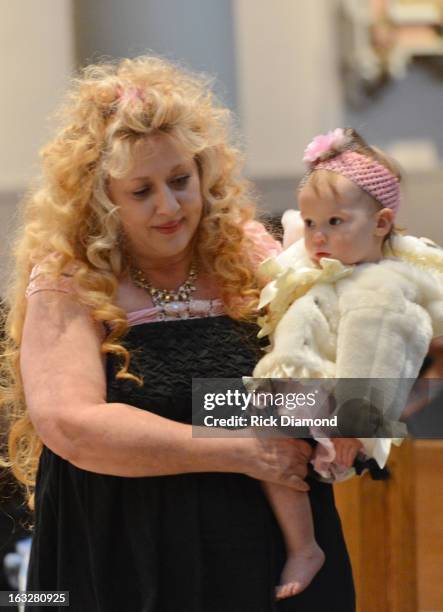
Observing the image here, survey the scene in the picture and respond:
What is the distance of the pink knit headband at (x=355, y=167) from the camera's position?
7.30ft

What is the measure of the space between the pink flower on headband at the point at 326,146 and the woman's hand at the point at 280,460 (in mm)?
528

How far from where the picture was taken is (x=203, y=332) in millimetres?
2305

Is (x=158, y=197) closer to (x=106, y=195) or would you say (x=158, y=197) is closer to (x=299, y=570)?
(x=106, y=195)

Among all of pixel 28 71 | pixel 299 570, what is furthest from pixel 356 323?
pixel 28 71

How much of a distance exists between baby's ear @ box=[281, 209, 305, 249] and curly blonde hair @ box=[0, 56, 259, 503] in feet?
0.25

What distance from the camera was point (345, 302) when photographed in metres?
2.18

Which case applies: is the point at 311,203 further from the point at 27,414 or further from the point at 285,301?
the point at 27,414

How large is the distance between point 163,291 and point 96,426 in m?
0.32

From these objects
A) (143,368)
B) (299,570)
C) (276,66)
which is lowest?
(299,570)

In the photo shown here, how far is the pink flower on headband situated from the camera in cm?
229

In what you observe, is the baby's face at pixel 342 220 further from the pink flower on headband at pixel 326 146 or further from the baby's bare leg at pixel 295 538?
the baby's bare leg at pixel 295 538

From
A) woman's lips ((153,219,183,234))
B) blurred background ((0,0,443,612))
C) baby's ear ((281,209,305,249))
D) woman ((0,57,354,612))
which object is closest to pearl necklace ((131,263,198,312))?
woman ((0,57,354,612))

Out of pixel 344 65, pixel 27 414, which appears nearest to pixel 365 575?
pixel 27 414

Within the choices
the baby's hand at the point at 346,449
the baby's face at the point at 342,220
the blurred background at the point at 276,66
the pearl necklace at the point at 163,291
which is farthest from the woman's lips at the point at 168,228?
the blurred background at the point at 276,66
